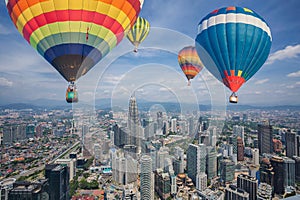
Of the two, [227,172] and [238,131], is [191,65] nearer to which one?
[227,172]

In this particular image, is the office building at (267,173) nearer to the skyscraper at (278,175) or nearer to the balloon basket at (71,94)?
the skyscraper at (278,175)

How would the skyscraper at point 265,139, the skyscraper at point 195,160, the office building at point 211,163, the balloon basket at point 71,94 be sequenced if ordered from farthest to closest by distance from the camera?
1. the skyscraper at point 265,139
2. the office building at point 211,163
3. the skyscraper at point 195,160
4. the balloon basket at point 71,94

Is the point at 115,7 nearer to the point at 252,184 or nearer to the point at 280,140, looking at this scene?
the point at 252,184

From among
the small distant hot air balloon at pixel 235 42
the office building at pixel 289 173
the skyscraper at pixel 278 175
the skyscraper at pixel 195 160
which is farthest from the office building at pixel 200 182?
the small distant hot air balloon at pixel 235 42

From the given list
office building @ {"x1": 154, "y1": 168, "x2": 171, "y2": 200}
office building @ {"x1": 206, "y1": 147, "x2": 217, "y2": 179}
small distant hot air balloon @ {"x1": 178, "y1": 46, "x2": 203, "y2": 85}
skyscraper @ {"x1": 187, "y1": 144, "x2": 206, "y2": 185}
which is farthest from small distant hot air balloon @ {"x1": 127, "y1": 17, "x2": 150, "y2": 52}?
office building @ {"x1": 206, "y1": 147, "x2": 217, "y2": 179}

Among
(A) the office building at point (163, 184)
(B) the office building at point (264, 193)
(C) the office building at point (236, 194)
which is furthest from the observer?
(B) the office building at point (264, 193)

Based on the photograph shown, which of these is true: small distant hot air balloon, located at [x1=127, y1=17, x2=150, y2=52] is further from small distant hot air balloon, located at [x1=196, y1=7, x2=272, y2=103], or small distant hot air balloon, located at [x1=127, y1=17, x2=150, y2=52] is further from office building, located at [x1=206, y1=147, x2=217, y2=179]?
office building, located at [x1=206, y1=147, x2=217, y2=179]
